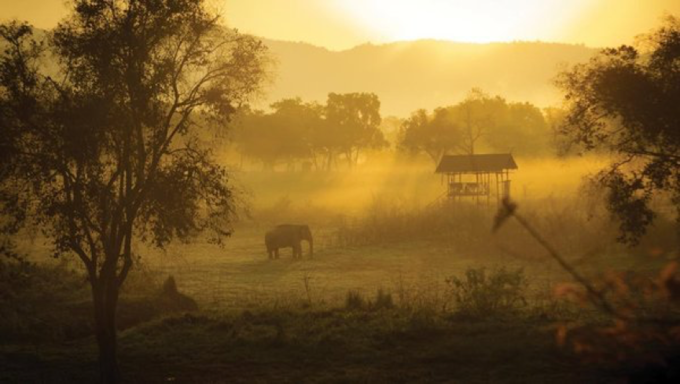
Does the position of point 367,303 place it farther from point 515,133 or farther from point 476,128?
point 515,133

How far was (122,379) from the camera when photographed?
13.6 metres

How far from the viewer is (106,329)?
13523mm

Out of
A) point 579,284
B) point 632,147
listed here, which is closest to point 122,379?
point 632,147

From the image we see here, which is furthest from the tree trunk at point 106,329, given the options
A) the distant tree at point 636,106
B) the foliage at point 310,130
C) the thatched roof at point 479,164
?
the foliage at point 310,130

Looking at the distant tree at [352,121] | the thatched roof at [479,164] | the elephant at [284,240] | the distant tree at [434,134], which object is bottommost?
the elephant at [284,240]

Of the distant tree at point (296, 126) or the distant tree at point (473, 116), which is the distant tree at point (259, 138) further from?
the distant tree at point (473, 116)

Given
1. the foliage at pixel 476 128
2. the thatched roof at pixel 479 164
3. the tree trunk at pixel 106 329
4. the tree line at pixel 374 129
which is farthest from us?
the tree line at pixel 374 129

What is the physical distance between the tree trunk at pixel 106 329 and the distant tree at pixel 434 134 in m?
79.0

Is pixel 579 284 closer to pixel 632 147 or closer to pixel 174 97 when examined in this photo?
pixel 632 147

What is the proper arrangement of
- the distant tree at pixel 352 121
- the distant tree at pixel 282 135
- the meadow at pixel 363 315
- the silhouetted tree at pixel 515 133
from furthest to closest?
the distant tree at pixel 352 121
the silhouetted tree at pixel 515 133
the distant tree at pixel 282 135
the meadow at pixel 363 315

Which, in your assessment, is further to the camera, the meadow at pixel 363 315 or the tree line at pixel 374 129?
the tree line at pixel 374 129

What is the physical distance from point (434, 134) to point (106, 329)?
79835mm

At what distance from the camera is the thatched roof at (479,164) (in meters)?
57.6

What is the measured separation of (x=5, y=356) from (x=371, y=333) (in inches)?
317
